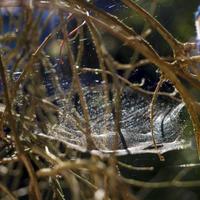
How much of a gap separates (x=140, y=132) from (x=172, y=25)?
3.22ft

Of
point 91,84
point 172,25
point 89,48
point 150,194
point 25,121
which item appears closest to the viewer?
point 25,121

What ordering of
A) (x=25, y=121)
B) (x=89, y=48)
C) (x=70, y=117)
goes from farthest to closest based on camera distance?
1. (x=89, y=48)
2. (x=70, y=117)
3. (x=25, y=121)

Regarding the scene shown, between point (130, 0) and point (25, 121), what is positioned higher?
point (130, 0)

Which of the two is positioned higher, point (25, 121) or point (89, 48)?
point (25, 121)

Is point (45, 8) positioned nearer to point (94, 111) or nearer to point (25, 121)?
point (25, 121)

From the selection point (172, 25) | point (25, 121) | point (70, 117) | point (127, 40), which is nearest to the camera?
point (127, 40)

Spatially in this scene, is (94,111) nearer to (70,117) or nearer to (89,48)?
(89,48)

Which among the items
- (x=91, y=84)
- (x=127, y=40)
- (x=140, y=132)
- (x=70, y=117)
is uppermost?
(x=127, y=40)

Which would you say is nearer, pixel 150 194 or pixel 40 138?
pixel 40 138

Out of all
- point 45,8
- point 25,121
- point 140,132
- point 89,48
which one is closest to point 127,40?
point 45,8

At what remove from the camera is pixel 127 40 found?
94cm

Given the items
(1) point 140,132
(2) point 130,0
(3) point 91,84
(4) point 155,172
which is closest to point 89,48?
(3) point 91,84

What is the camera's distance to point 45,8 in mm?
1129

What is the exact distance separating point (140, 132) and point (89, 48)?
2.41 ft
